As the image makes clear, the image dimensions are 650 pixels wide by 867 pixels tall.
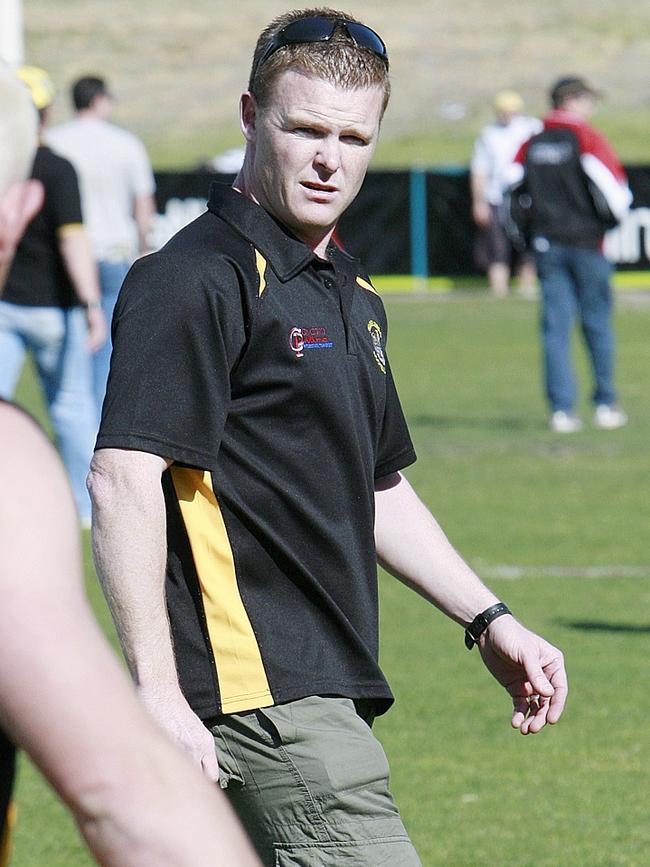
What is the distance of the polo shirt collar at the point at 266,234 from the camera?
350 cm

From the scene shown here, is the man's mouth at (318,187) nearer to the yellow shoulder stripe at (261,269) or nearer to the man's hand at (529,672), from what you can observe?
the yellow shoulder stripe at (261,269)

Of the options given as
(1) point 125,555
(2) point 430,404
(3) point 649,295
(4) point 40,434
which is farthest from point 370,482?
(3) point 649,295

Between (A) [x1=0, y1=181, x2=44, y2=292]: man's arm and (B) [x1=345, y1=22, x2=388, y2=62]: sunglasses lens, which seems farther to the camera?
(B) [x1=345, y1=22, x2=388, y2=62]: sunglasses lens

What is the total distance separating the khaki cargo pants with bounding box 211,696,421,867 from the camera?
131 inches

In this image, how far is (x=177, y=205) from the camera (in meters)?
26.5

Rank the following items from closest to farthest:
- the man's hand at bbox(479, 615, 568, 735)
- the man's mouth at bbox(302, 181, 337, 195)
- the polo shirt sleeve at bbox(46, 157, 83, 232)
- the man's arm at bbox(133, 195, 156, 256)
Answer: the man's mouth at bbox(302, 181, 337, 195), the man's hand at bbox(479, 615, 568, 735), the polo shirt sleeve at bbox(46, 157, 83, 232), the man's arm at bbox(133, 195, 156, 256)

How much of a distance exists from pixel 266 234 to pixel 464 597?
86cm

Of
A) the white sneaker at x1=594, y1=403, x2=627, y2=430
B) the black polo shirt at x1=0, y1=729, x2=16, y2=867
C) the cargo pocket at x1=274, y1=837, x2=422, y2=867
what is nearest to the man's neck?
the cargo pocket at x1=274, y1=837, x2=422, y2=867

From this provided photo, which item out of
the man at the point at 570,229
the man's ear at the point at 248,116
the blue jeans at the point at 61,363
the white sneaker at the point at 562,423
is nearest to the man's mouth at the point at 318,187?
the man's ear at the point at 248,116

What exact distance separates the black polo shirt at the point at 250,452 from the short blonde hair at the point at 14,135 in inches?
53.6

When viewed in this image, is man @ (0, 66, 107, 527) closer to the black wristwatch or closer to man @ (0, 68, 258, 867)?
the black wristwatch

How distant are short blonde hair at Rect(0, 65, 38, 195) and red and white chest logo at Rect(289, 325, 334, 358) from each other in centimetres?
150

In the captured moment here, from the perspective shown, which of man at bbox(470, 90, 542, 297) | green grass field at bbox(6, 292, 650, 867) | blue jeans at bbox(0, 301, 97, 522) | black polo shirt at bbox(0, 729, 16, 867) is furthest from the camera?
man at bbox(470, 90, 542, 297)

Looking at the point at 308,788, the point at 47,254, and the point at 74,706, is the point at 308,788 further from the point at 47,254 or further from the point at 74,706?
the point at 47,254
